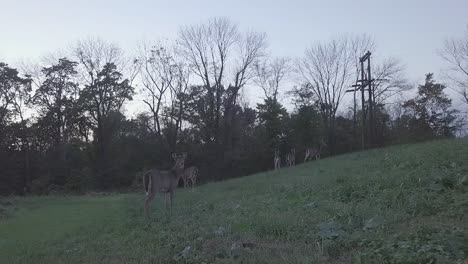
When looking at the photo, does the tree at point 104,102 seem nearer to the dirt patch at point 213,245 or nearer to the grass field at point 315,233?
the grass field at point 315,233

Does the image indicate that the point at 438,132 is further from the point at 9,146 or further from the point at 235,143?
the point at 9,146

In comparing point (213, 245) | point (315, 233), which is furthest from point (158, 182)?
point (315, 233)

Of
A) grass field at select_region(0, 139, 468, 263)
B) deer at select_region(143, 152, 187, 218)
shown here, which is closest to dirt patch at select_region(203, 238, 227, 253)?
grass field at select_region(0, 139, 468, 263)

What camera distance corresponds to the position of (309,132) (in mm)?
48844

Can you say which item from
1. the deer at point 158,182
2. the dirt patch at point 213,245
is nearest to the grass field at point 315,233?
the dirt patch at point 213,245

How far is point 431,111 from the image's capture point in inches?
2078

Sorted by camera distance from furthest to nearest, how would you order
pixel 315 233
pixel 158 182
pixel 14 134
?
pixel 14 134 → pixel 158 182 → pixel 315 233

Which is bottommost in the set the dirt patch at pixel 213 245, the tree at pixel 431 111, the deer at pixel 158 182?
the dirt patch at pixel 213 245

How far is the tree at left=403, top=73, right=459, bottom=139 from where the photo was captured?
50438 millimetres

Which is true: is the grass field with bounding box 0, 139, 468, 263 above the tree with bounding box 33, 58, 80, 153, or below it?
below

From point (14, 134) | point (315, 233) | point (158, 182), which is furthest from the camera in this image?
point (14, 134)

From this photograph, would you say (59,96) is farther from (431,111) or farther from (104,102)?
(431,111)

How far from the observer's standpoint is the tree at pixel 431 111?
165 feet

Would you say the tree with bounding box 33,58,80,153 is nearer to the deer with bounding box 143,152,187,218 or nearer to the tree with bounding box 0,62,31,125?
the tree with bounding box 0,62,31,125
